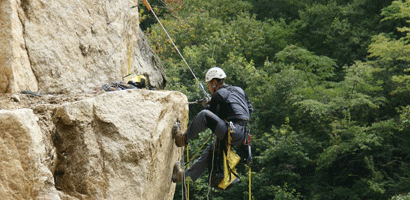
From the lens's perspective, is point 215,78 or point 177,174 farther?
point 215,78

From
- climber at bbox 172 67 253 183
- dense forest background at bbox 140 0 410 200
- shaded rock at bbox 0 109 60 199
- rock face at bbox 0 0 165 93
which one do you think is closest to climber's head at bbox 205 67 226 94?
climber at bbox 172 67 253 183

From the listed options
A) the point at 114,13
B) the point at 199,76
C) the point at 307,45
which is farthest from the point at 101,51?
the point at 307,45

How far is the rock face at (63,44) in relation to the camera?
4746 mm

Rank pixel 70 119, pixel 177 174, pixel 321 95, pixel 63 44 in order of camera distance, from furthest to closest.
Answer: pixel 321 95 < pixel 177 174 < pixel 63 44 < pixel 70 119

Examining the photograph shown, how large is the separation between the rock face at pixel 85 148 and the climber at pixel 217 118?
1.59 feet

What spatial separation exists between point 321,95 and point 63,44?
8.88 meters

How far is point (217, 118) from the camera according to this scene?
17.6 ft

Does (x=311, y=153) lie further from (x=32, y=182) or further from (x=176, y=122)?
(x=32, y=182)

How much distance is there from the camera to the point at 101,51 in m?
6.01

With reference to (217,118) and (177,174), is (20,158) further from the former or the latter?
(217,118)

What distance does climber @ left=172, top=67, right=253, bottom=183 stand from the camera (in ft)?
17.5

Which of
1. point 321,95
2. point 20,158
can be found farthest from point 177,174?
point 321,95

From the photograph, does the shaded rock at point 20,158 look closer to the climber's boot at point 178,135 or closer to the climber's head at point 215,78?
the climber's boot at point 178,135

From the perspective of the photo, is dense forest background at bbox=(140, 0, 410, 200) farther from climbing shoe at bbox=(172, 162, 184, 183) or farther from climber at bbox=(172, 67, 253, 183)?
climbing shoe at bbox=(172, 162, 184, 183)
